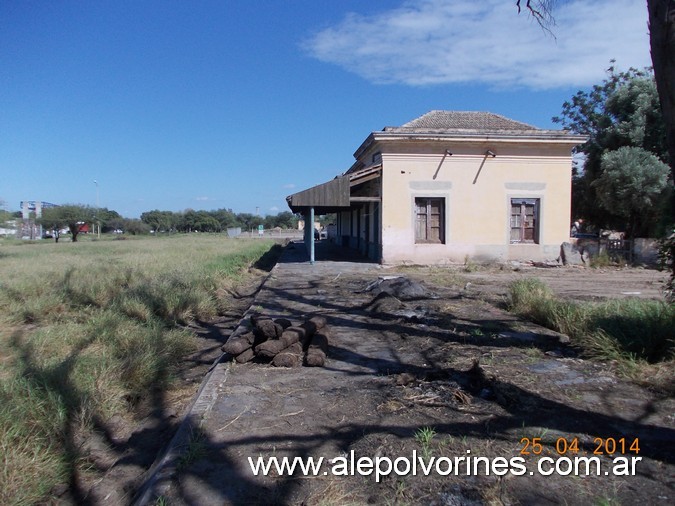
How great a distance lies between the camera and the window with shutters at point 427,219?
18094 millimetres

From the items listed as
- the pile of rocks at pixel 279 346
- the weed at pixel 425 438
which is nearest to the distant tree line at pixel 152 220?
the pile of rocks at pixel 279 346

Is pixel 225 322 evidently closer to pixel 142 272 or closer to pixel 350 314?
pixel 350 314

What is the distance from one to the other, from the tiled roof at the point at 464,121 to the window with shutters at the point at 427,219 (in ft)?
10.3

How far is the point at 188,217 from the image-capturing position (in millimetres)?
117875

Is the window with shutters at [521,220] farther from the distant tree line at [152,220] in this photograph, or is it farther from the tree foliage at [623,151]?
the distant tree line at [152,220]

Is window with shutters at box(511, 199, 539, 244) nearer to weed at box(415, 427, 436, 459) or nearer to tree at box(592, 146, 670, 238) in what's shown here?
tree at box(592, 146, 670, 238)

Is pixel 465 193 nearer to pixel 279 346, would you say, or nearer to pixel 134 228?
pixel 279 346

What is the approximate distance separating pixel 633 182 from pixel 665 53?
17669 millimetres

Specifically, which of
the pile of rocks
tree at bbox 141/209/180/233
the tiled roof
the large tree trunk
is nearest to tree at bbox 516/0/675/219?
the large tree trunk

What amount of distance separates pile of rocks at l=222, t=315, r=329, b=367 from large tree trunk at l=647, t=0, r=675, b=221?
156 inches

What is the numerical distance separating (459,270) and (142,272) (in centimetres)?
1001

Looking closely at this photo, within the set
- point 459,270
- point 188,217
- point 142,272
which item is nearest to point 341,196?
point 459,270

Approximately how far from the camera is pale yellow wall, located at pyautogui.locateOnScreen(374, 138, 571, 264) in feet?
58.1

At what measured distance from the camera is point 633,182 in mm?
18875
